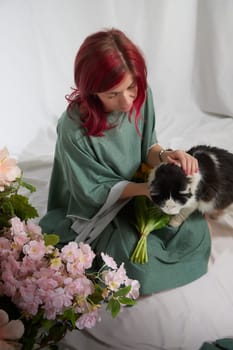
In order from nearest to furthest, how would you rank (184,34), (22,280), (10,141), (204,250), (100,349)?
1. (22,280)
2. (100,349)
3. (204,250)
4. (10,141)
5. (184,34)

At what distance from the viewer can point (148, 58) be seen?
2121mm

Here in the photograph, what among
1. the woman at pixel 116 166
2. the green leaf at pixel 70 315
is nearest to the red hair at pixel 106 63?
the woman at pixel 116 166

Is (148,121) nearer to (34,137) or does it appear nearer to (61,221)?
(61,221)

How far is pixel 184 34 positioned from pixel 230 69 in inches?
11.1

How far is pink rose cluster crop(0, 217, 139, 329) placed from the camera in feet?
2.16

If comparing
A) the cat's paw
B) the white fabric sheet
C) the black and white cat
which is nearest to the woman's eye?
the black and white cat

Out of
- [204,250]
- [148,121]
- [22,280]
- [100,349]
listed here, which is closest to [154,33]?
[148,121]

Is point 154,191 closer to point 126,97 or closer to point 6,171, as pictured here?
point 126,97

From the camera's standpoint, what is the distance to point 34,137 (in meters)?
2.03

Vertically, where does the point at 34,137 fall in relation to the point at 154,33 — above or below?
below

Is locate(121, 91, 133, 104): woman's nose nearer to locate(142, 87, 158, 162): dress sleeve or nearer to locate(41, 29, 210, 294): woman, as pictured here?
locate(41, 29, 210, 294): woman

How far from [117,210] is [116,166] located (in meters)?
0.13

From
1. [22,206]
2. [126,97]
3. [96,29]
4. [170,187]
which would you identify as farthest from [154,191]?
[96,29]

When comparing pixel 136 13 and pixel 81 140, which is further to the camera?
pixel 136 13
